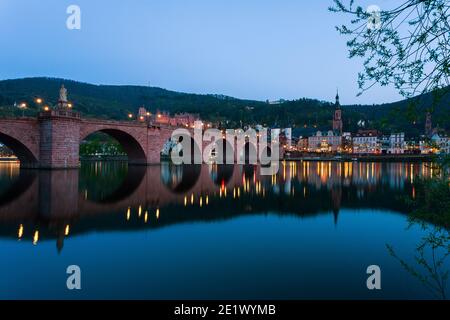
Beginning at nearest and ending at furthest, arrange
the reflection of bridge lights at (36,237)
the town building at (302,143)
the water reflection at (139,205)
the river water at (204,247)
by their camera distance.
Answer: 1. the river water at (204,247)
2. the reflection of bridge lights at (36,237)
3. the water reflection at (139,205)
4. the town building at (302,143)

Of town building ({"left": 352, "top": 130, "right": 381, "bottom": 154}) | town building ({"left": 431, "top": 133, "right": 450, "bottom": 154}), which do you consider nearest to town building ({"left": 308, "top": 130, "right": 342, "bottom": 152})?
town building ({"left": 352, "top": 130, "right": 381, "bottom": 154})

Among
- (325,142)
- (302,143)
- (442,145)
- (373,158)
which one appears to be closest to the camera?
(442,145)

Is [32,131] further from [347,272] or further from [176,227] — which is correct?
[347,272]

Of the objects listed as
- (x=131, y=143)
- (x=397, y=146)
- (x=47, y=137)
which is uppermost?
(x=397, y=146)

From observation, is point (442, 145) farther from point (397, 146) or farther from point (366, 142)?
point (366, 142)

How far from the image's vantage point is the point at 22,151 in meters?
37.8

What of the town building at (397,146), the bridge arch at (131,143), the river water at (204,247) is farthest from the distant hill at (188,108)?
the river water at (204,247)

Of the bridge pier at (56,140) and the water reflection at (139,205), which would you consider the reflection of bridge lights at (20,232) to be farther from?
the bridge pier at (56,140)

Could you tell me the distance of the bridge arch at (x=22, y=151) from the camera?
35.6m

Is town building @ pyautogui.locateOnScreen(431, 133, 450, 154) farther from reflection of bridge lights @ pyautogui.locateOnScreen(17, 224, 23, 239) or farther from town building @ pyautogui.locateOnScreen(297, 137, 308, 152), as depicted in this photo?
town building @ pyautogui.locateOnScreen(297, 137, 308, 152)

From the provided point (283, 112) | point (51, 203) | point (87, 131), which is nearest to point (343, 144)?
point (283, 112)

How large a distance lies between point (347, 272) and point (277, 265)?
5.24 ft

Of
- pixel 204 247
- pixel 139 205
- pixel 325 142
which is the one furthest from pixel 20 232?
pixel 325 142
